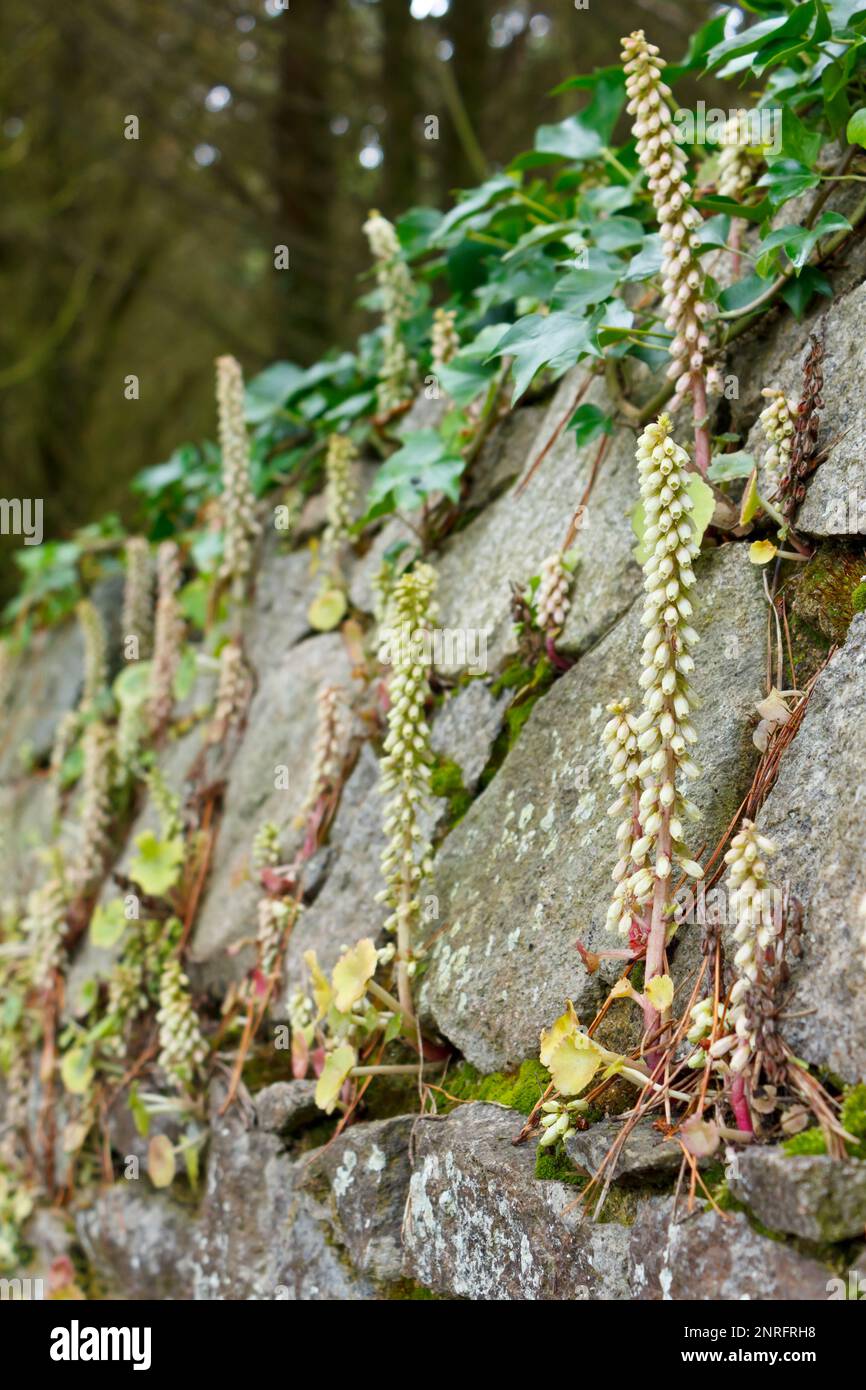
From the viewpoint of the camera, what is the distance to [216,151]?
6121 mm

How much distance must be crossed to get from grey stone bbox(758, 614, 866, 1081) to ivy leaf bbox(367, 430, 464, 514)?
1270mm

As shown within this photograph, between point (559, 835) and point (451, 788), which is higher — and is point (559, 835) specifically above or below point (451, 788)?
below

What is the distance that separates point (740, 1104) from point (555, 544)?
4.53 feet

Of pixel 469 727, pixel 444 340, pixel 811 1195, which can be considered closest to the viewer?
pixel 811 1195

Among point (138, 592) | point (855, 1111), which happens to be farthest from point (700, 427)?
point (138, 592)

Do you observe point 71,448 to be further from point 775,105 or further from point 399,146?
point 775,105

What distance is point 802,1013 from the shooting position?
1.52m

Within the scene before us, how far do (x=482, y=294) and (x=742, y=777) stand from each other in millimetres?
1797

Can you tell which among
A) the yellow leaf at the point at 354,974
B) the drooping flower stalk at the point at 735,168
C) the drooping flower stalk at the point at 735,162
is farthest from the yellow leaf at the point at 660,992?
the drooping flower stalk at the point at 735,162

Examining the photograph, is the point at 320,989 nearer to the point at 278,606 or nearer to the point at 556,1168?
the point at 556,1168

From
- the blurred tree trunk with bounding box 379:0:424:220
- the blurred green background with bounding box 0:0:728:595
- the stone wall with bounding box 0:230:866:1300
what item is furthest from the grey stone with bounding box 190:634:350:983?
the blurred tree trunk with bounding box 379:0:424:220

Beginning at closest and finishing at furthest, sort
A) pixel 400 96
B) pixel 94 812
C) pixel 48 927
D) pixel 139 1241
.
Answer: pixel 139 1241, pixel 48 927, pixel 94 812, pixel 400 96

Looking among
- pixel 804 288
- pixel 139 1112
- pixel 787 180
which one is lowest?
pixel 139 1112

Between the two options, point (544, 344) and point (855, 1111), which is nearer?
point (855, 1111)
